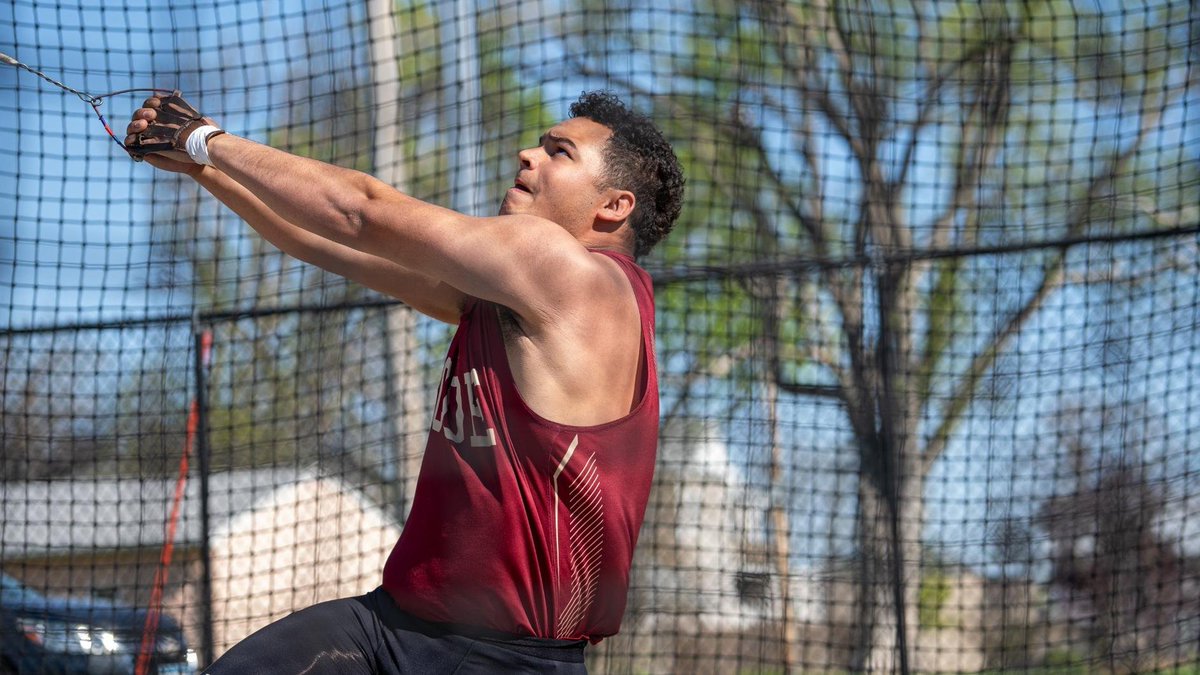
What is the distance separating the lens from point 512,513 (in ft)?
7.60

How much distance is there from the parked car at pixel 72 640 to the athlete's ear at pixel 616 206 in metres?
3.60

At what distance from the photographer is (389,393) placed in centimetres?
710

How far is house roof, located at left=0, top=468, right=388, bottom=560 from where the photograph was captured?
6.17 meters

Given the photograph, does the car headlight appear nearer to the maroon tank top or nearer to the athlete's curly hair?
the maroon tank top

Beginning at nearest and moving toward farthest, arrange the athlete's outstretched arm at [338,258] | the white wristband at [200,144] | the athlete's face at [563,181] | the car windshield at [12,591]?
1. the white wristband at [200,144]
2. the athlete's face at [563,181]
3. the athlete's outstretched arm at [338,258]
4. the car windshield at [12,591]

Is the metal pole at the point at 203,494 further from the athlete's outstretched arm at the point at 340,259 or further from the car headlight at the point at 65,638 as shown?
the athlete's outstretched arm at the point at 340,259

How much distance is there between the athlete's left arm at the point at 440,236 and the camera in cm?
229

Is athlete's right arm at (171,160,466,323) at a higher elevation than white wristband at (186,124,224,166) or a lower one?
lower

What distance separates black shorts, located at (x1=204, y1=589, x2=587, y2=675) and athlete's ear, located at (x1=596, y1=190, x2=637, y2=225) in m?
0.92

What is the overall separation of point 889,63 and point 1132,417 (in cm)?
670

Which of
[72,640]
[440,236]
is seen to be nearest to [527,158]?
[440,236]

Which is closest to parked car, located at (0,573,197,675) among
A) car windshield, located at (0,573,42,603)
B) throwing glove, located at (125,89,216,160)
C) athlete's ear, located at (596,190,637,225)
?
car windshield, located at (0,573,42,603)

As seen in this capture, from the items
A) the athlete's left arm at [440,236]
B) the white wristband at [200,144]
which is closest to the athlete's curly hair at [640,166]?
the athlete's left arm at [440,236]

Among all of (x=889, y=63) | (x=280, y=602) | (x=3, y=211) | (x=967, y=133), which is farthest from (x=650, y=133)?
(x=967, y=133)
